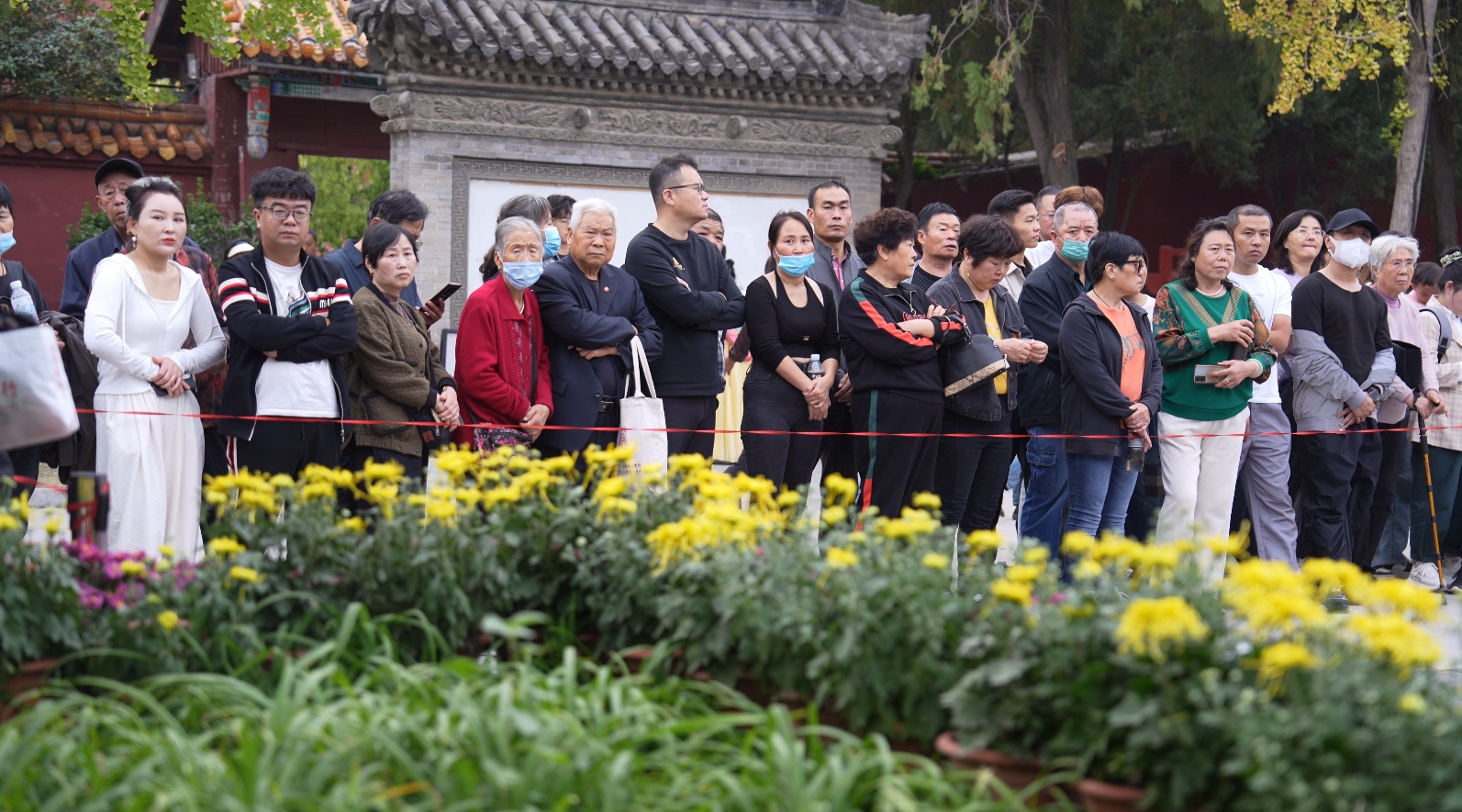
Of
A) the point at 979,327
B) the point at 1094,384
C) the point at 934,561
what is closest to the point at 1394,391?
the point at 1094,384

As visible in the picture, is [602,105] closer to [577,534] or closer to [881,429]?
[881,429]

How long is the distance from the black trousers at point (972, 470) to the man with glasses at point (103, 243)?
3762 mm

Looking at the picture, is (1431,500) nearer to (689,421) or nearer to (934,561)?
(689,421)

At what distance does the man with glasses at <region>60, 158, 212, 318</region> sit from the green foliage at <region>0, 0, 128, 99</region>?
992 cm

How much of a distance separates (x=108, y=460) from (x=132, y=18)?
578 cm

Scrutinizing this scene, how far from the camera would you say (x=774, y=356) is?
6785 mm

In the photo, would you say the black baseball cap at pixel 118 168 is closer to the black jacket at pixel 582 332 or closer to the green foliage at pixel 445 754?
the black jacket at pixel 582 332

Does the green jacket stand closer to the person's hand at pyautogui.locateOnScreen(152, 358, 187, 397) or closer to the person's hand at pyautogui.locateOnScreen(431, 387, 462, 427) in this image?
the person's hand at pyautogui.locateOnScreen(431, 387, 462, 427)

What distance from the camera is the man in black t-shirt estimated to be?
25.3 feet

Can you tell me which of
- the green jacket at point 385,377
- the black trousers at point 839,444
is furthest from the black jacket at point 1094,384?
the green jacket at point 385,377

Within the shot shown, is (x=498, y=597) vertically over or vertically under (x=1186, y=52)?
under

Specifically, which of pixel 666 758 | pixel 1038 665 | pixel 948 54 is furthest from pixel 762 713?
pixel 948 54

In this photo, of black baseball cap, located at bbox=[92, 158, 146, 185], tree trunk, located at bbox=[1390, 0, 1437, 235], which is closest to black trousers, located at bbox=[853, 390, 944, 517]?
black baseball cap, located at bbox=[92, 158, 146, 185]

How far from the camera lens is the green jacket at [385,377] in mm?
6156
